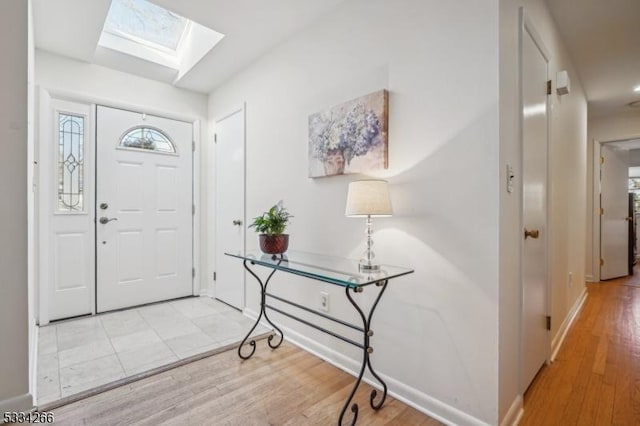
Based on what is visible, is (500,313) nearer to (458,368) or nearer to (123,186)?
(458,368)

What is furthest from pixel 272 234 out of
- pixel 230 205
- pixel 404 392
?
pixel 230 205

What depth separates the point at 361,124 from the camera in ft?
6.20

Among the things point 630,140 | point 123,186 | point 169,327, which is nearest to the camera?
point 169,327

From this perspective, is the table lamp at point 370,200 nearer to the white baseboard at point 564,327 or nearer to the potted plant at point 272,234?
the potted plant at point 272,234

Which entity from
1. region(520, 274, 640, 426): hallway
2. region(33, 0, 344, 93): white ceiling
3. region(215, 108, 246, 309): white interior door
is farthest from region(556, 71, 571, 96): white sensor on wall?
region(215, 108, 246, 309): white interior door

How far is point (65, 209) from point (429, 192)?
10.7 feet

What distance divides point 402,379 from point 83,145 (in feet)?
11.3

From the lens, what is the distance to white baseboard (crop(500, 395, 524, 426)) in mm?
1449

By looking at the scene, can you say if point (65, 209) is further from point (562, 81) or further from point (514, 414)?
point (562, 81)

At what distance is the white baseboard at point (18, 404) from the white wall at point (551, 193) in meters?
2.32

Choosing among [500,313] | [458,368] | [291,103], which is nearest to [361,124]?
[291,103]

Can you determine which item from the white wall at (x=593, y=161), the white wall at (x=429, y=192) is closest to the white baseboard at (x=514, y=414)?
the white wall at (x=429, y=192)

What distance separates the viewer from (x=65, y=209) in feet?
9.59

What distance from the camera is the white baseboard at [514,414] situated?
1.45 m
